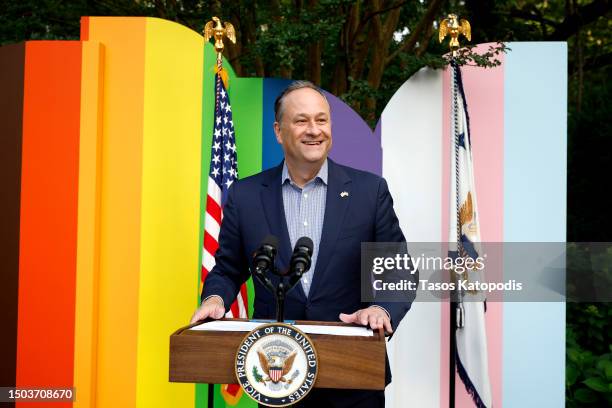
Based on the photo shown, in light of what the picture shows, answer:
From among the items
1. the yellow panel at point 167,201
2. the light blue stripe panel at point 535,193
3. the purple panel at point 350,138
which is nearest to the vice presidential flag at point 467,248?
the light blue stripe panel at point 535,193

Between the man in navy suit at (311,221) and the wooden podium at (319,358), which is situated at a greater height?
the man in navy suit at (311,221)

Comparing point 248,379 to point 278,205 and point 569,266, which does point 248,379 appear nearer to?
point 278,205


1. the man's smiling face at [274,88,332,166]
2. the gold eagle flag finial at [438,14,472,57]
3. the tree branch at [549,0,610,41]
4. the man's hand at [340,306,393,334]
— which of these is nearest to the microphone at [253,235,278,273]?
the man's hand at [340,306,393,334]

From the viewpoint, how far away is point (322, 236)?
2.24 meters

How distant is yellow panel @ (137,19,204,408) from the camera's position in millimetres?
Result: 3334

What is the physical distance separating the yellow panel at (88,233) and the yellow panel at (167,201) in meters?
0.26

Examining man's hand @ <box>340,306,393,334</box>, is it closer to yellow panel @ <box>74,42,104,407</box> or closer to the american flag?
the american flag

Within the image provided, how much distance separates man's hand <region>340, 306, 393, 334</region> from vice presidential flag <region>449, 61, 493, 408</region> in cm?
154

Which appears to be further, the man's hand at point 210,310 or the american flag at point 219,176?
the american flag at point 219,176

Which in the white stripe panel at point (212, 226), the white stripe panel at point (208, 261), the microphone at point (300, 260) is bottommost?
the white stripe panel at point (208, 261)

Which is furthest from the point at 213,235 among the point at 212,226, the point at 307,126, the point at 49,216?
the point at 307,126

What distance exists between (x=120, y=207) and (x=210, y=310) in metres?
1.58

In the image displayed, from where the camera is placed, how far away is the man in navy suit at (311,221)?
221 cm

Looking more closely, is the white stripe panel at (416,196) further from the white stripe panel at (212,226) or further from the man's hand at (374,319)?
the man's hand at (374,319)
